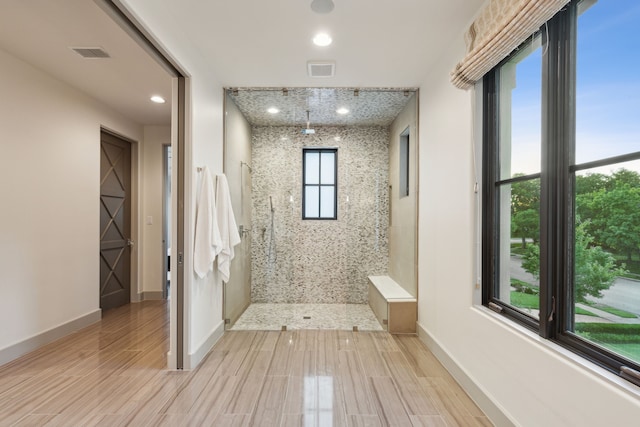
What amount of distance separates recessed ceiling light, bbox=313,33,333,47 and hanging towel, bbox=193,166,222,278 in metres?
1.40

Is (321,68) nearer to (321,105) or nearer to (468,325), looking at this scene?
(321,105)

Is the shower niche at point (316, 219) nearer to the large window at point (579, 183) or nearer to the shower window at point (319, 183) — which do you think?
the shower window at point (319, 183)

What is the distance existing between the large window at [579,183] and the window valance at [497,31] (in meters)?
0.12

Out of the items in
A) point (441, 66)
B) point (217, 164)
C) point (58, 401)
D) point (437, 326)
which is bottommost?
point (58, 401)

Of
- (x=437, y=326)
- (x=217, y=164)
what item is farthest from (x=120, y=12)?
(x=437, y=326)

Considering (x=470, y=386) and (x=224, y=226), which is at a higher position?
(x=224, y=226)

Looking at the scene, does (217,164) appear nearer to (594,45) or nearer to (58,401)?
(58,401)

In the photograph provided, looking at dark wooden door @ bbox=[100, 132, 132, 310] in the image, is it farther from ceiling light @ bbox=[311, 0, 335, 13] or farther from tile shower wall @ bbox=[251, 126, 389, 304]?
ceiling light @ bbox=[311, 0, 335, 13]

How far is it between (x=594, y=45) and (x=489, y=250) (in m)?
1.26

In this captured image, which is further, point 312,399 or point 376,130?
point 376,130

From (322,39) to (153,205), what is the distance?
3.67 m

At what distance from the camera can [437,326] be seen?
108 inches

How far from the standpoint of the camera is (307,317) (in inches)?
144


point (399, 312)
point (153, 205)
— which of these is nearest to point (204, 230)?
point (399, 312)
